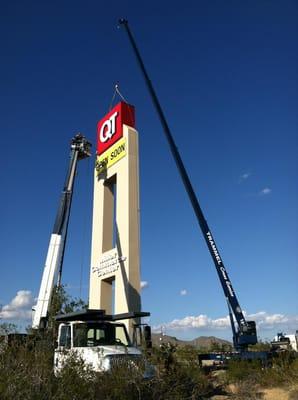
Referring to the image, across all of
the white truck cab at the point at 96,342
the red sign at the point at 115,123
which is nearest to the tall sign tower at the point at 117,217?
the red sign at the point at 115,123

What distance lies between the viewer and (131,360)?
927 cm

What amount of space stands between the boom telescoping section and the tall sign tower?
1.73 meters

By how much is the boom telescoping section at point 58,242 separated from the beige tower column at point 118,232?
1.91 metres

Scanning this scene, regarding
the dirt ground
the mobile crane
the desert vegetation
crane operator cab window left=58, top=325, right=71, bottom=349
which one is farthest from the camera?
the dirt ground

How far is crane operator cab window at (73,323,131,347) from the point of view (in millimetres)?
11039

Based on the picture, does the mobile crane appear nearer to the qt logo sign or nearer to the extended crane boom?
the extended crane boom

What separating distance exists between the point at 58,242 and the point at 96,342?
9.89 m

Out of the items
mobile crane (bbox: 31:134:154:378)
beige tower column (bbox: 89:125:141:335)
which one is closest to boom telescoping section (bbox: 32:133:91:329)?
mobile crane (bbox: 31:134:154:378)

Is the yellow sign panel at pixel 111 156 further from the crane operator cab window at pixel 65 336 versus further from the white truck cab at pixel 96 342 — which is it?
the crane operator cab window at pixel 65 336

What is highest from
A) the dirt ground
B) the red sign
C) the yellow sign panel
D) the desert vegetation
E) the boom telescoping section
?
the red sign

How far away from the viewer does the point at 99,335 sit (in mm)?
11430

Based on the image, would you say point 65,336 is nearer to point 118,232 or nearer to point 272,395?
point 272,395

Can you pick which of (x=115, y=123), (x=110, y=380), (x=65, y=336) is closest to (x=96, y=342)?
(x=65, y=336)

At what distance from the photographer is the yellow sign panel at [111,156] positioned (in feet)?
77.3
